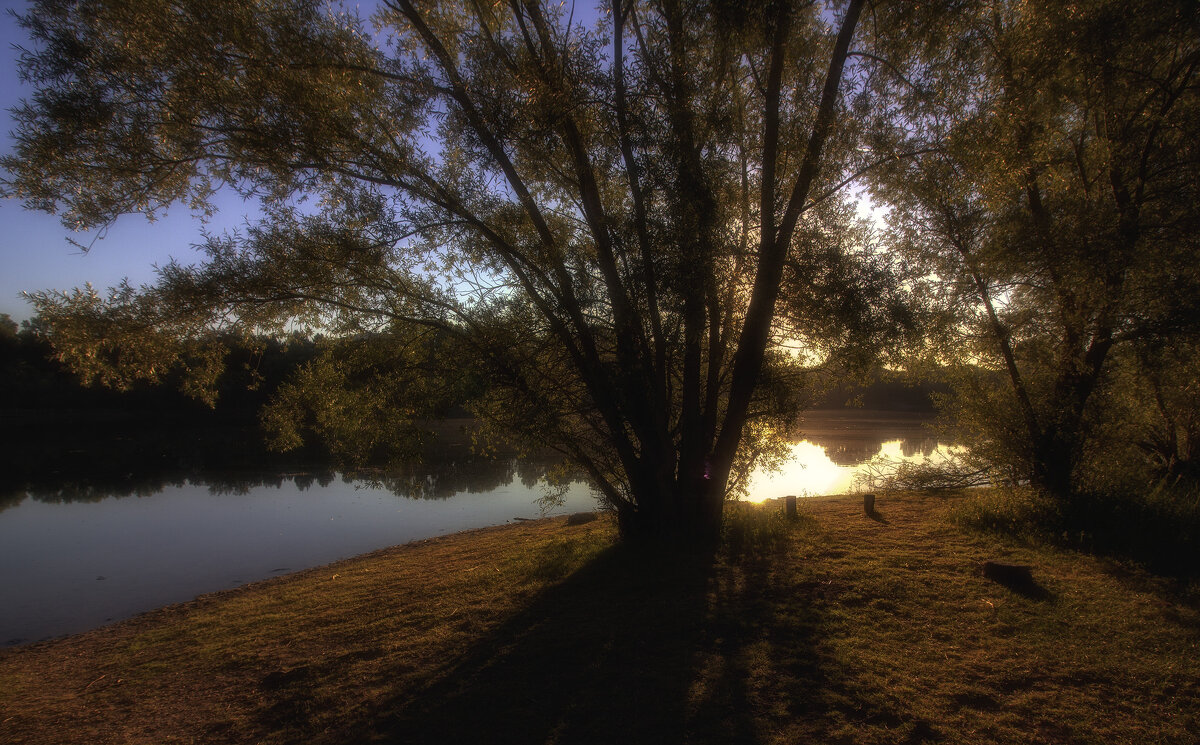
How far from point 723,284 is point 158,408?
52314 mm

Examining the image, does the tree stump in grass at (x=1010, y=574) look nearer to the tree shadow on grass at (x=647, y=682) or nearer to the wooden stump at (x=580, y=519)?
the tree shadow on grass at (x=647, y=682)

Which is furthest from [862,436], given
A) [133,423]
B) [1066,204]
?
[133,423]

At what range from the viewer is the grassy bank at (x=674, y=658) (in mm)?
3990

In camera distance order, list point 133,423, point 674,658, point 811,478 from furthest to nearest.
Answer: point 133,423
point 811,478
point 674,658

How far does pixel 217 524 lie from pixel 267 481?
6.17 metres

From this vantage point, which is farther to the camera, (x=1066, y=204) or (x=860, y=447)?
(x=860, y=447)

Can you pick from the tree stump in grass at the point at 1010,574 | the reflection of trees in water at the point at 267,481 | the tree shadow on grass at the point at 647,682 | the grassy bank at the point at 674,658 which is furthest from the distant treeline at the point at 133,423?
the tree shadow on grass at the point at 647,682

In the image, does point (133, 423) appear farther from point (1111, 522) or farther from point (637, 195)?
point (1111, 522)

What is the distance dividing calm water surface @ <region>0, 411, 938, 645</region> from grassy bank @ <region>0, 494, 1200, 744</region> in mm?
2634

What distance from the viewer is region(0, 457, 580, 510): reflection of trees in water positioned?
19.1 metres

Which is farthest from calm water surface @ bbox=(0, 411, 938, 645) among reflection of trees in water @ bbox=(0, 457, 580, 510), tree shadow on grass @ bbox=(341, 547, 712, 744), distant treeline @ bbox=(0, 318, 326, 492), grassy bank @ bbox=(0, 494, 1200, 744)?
tree shadow on grass @ bbox=(341, 547, 712, 744)

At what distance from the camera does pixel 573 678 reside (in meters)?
4.74

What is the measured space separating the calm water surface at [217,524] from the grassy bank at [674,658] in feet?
8.64

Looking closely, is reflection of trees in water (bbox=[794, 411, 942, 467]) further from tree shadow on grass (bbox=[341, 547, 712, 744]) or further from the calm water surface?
tree shadow on grass (bbox=[341, 547, 712, 744])
